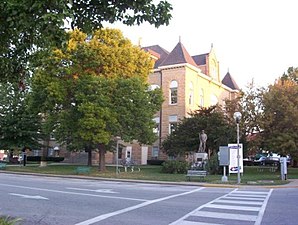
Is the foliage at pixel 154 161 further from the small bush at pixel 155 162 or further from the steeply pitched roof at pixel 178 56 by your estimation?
the steeply pitched roof at pixel 178 56

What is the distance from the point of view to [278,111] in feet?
107

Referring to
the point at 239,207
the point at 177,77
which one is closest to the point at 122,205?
the point at 239,207

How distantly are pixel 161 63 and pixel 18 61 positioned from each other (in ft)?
153

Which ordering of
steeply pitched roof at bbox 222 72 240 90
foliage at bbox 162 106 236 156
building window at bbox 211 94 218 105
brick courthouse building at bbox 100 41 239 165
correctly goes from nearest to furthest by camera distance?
foliage at bbox 162 106 236 156, brick courthouse building at bbox 100 41 239 165, building window at bbox 211 94 218 105, steeply pitched roof at bbox 222 72 240 90

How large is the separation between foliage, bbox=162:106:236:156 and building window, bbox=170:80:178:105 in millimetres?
11992

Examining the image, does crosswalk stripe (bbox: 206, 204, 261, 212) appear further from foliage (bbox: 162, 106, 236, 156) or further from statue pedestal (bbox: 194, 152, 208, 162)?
foliage (bbox: 162, 106, 236, 156)

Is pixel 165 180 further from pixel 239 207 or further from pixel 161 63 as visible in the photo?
pixel 161 63

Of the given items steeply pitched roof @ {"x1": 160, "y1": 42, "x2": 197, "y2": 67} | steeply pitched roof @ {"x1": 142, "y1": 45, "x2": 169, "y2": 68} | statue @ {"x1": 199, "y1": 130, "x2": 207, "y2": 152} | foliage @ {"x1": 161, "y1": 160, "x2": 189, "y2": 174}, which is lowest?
foliage @ {"x1": 161, "y1": 160, "x2": 189, "y2": 174}

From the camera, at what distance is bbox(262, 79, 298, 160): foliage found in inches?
1215

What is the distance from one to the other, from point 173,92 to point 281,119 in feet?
70.3

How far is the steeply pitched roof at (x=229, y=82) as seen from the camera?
67206mm

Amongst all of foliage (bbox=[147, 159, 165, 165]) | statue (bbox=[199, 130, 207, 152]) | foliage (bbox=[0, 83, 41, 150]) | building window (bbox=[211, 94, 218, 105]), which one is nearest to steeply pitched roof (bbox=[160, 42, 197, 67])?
building window (bbox=[211, 94, 218, 105])

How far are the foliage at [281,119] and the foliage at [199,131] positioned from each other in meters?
4.04

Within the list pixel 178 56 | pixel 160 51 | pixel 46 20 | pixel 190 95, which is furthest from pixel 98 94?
pixel 160 51
